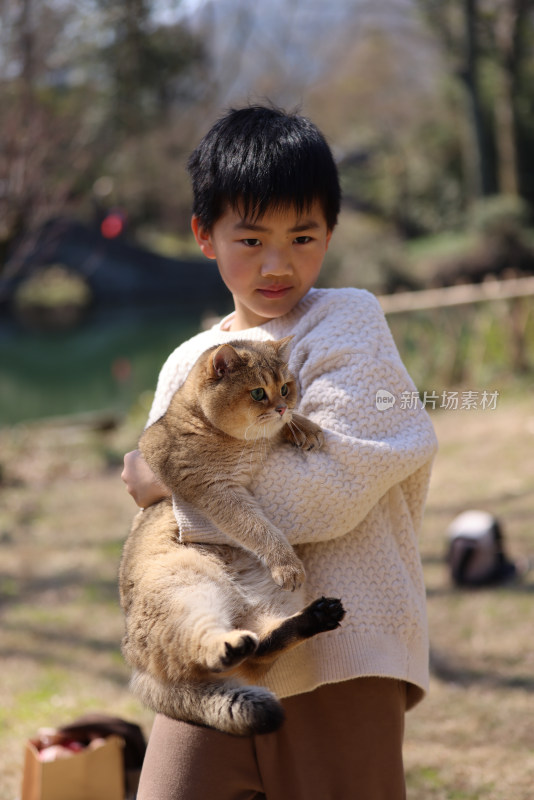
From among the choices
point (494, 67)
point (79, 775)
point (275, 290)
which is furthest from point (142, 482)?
point (494, 67)

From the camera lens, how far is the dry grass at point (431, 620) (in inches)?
129

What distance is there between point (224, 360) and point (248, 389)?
0.09 meters

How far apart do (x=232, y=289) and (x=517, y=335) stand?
745cm

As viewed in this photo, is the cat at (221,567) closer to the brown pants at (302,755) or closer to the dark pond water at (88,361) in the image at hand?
the brown pants at (302,755)

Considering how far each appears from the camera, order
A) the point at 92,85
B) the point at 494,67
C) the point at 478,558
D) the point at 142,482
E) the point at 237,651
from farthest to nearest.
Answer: the point at 494,67 < the point at 92,85 < the point at 478,558 < the point at 142,482 < the point at 237,651

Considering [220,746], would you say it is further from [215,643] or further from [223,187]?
[223,187]

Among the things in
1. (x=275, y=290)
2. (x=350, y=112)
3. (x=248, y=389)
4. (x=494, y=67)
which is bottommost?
(x=248, y=389)

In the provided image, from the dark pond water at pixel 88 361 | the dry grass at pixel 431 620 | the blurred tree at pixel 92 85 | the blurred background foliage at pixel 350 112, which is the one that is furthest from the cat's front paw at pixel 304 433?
the blurred background foliage at pixel 350 112

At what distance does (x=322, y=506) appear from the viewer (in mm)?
1584

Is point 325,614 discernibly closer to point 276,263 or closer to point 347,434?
point 347,434

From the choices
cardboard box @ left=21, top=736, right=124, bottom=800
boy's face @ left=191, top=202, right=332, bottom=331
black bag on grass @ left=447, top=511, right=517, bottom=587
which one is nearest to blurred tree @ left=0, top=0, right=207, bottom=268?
black bag on grass @ left=447, top=511, right=517, bottom=587

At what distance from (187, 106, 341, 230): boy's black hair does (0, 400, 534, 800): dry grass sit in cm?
234

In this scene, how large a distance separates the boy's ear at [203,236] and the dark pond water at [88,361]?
10987 mm

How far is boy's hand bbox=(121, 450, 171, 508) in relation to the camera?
1.81 metres
